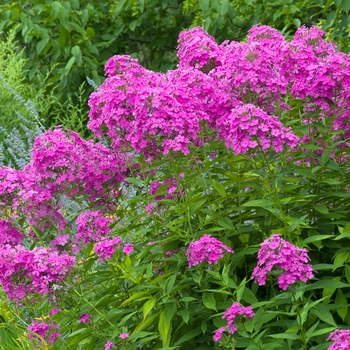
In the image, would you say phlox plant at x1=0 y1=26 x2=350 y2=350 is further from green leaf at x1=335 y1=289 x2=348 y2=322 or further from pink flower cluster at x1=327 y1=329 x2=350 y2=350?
pink flower cluster at x1=327 y1=329 x2=350 y2=350

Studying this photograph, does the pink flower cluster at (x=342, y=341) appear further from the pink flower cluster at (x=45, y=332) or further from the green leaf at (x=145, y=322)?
the pink flower cluster at (x=45, y=332)

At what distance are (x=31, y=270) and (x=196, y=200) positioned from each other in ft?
2.71

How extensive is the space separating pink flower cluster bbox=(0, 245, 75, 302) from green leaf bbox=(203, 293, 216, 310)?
2.00 feet

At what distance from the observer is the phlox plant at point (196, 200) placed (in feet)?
11.6

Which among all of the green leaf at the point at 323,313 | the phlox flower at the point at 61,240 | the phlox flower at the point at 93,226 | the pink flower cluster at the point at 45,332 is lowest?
the pink flower cluster at the point at 45,332

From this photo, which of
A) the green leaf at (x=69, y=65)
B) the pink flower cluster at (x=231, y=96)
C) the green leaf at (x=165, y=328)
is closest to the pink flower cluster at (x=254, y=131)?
the pink flower cluster at (x=231, y=96)

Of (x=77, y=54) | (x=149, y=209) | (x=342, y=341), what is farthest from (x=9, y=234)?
(x=77, y=54)

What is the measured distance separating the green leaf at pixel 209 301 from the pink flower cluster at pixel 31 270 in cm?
61

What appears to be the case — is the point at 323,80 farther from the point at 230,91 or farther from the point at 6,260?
the point at 6,260

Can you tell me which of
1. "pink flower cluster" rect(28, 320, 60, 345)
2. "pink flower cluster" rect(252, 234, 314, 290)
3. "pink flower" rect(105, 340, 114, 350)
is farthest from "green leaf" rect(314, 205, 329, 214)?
"pink flower cluster" rect(28, 320, 60, 345)

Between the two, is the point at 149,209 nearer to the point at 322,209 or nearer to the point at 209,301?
the point at 209,301

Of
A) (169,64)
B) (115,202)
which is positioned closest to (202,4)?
(169,64)

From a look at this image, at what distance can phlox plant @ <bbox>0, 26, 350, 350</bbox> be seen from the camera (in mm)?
3547

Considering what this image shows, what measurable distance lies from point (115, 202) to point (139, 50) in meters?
6.38
